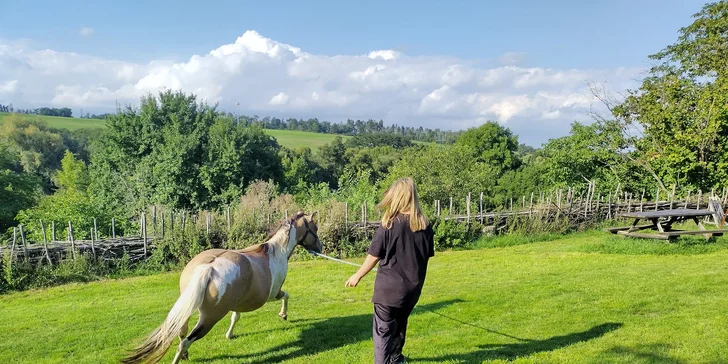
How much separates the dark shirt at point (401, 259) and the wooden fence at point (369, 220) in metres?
10.3

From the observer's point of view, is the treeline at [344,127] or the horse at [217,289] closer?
the horse at [217,289]

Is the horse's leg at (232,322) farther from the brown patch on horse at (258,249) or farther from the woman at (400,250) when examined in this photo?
the woman at (400,250)

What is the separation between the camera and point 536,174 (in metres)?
33.4

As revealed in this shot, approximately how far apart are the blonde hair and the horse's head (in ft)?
10.0

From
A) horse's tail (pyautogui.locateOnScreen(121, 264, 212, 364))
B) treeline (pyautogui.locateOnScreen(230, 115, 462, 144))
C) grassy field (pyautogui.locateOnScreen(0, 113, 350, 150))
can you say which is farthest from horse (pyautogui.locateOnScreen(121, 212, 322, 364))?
treeline (pyautogui.locateOnScreen(230, 115, 462, 144))

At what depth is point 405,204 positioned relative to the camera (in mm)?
4035

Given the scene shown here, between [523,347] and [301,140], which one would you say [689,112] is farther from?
[301,140]

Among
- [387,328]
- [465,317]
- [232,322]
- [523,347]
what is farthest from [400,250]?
[465,317]

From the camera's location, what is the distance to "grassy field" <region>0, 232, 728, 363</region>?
5.44 m

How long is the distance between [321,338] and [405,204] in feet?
10.4

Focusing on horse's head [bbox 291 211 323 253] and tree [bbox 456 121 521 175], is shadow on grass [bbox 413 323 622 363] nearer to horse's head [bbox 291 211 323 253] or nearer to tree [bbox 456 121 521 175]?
horse's head [bbox 291 211 323 253]

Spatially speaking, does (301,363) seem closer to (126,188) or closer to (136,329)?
(136,329)

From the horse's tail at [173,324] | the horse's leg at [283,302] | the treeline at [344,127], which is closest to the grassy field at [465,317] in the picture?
the horse's leg at [283,302]

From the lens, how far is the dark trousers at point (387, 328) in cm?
412
